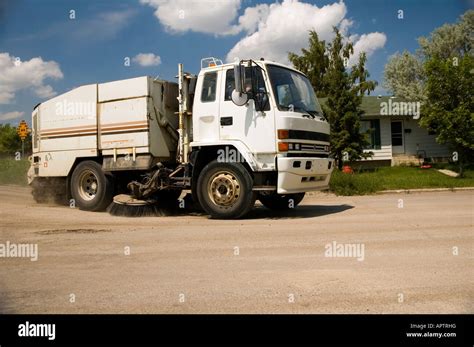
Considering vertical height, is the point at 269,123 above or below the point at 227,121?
below

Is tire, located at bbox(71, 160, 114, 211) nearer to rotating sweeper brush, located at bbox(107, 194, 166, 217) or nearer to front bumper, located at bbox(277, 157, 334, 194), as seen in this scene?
rotating sweeper brush, located at bbox(107, 194, 166, 217)

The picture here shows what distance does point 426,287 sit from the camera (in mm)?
4332

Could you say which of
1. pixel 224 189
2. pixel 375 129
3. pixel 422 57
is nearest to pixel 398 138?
pixel 375 129

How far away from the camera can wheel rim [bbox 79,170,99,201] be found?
37.1 feet

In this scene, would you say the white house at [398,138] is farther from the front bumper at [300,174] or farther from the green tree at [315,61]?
the front bumper at [300,174]

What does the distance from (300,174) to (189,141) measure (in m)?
2.75

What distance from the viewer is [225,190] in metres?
9.12

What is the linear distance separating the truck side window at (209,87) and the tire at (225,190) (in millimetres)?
1340

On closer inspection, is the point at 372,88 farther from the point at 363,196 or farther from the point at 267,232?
the point at 267,232

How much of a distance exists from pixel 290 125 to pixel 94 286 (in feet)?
16.8

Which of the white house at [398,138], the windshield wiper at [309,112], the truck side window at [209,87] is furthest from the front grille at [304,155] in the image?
the white house at [398,138]

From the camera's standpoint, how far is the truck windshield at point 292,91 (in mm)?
8789

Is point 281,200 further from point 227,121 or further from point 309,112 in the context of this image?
point 227,121

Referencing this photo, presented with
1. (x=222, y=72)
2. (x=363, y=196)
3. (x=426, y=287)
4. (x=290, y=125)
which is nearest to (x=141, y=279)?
(x=426, y=287)
